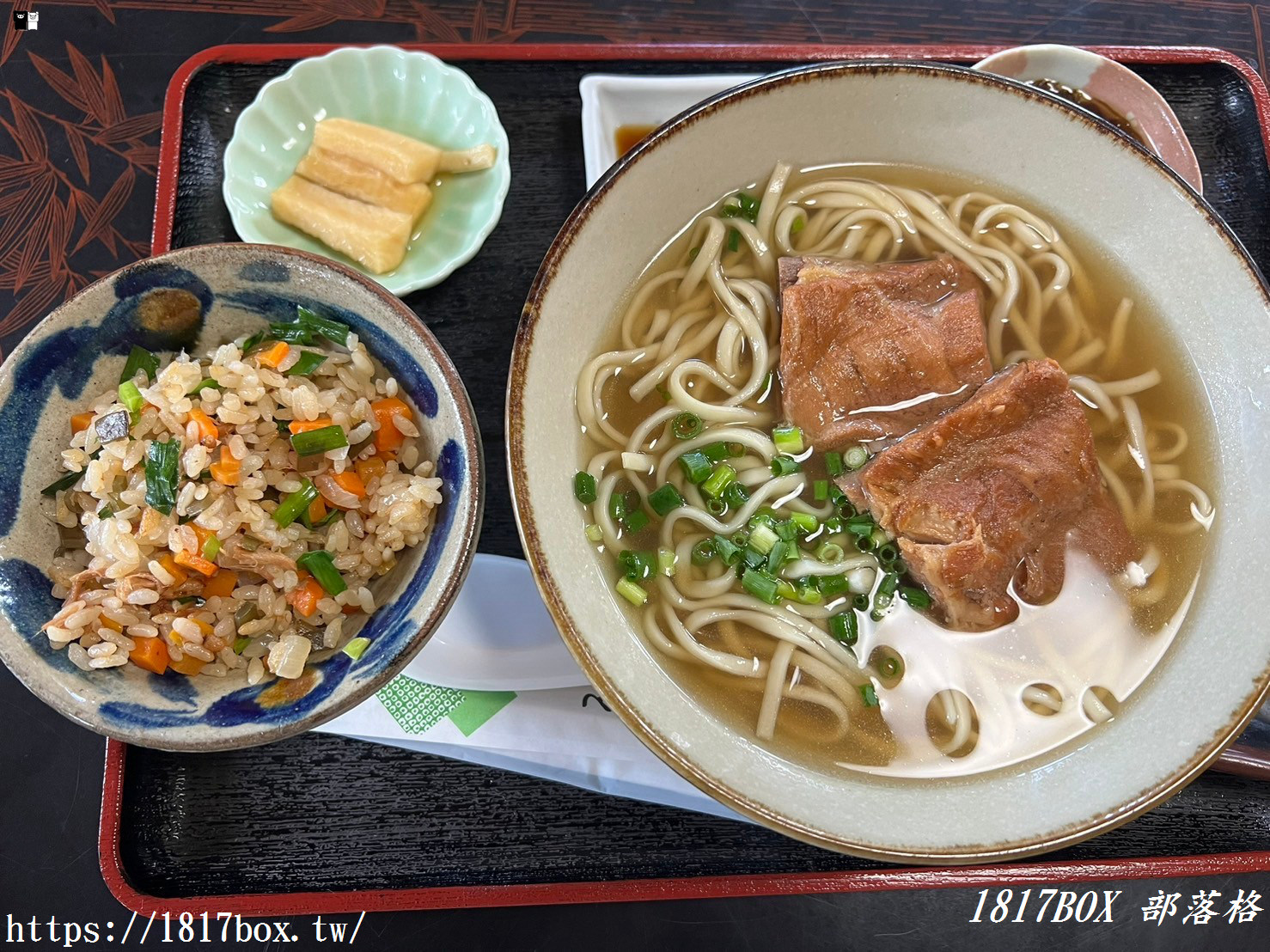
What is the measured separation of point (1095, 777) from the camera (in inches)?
69.6

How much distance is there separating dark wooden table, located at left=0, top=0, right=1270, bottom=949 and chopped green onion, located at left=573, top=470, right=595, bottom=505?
106 cm

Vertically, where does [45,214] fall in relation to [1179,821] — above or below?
above

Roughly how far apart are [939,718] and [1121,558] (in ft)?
2.12

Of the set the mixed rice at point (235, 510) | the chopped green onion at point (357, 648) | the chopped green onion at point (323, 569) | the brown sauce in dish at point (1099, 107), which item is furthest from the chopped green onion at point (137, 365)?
the brown sauce in dish at point (1099, 107)

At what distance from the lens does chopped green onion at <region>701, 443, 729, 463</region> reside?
2.07 m

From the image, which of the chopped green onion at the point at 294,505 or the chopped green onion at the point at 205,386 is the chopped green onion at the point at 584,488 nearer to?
the chopped green onion at the point at 294,505

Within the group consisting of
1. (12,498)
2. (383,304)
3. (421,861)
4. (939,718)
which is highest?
(383,304)

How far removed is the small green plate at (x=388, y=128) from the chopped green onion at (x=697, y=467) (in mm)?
890

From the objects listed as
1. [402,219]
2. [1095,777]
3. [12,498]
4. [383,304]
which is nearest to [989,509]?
[1095,777]

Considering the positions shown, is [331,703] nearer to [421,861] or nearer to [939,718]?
[421,861]

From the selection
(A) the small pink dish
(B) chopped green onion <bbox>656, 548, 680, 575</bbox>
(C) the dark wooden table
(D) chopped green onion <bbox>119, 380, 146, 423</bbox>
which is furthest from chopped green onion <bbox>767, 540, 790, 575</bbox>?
(A) the small pink dish

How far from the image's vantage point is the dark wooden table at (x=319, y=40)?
Answer: 2.06 m

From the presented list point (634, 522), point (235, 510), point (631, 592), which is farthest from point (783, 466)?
point (235, 510)

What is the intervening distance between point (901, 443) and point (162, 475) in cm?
169
